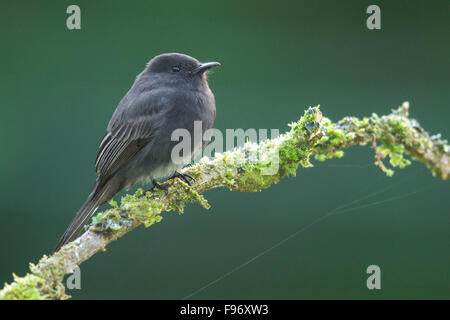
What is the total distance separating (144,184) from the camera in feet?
11.4

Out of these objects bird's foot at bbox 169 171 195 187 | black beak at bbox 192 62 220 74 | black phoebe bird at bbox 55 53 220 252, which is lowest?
bird's foot at bbox 169 171 195 187

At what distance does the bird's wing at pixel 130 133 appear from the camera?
3336mm

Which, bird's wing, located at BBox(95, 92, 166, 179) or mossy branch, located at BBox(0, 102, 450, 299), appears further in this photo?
bird's wing, located at BBox(95, 92, 166, 179)

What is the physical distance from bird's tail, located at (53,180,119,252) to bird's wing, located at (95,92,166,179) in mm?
97

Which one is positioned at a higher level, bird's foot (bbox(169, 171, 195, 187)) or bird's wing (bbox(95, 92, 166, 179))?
bird's wing (bbox(95, 92, 166, 179))

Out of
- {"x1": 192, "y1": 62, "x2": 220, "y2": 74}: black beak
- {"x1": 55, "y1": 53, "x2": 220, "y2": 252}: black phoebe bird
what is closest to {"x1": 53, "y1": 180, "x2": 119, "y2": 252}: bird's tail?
{"x1": 55, "y1": 53, "x2": 220, "y2": 252}: black phoebe bird

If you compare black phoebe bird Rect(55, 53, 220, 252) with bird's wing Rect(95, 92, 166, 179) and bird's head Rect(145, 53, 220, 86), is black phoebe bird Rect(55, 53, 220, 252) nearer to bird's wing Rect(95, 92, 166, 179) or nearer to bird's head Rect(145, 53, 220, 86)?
bird's wing Rect(95, 92, 166, 179)

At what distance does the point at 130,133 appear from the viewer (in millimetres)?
3367

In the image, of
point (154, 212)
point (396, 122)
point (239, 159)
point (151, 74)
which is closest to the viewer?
point (396, 122)

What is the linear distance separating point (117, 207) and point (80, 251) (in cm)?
41

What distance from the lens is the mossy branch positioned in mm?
2107

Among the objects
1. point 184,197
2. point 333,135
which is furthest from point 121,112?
point 333,135

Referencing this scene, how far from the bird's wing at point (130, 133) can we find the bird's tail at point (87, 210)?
0.32 ft

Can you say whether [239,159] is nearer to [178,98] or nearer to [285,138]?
[285,138]
